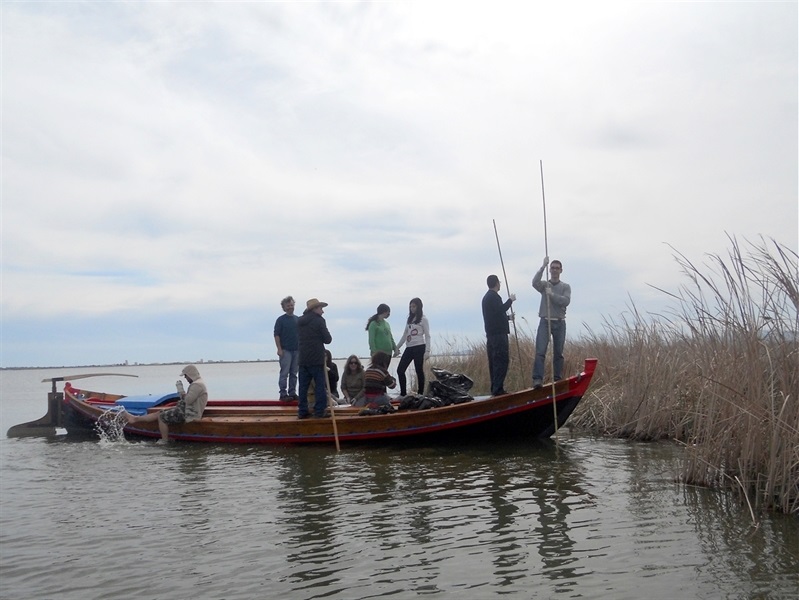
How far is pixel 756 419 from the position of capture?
5691 mm

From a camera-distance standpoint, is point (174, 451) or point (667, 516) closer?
point (667, 516)

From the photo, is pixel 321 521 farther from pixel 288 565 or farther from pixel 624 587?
pixel 624 587

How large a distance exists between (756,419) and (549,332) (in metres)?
4.23

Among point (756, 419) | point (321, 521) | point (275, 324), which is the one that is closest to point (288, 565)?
point (321, 521)

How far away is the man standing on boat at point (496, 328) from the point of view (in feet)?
33.1

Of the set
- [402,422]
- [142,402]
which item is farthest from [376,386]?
[142,402]

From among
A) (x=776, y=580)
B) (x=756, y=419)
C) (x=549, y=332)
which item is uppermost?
(x=549, y=332)

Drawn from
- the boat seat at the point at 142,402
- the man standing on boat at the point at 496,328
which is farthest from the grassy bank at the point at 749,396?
the boat seat at the point at 142,402

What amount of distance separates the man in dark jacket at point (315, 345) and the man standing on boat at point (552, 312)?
296 centimetres

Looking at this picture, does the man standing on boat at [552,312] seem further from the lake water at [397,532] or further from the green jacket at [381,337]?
the green jacket at [381,337]

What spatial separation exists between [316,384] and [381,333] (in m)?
1.97

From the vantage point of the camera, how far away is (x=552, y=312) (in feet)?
33.1

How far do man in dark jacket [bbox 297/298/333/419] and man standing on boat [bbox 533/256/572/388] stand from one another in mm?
2955

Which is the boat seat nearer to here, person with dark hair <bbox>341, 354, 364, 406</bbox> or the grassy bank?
person with dark hair <bbox>341, 354, 364, 406</bbox>
